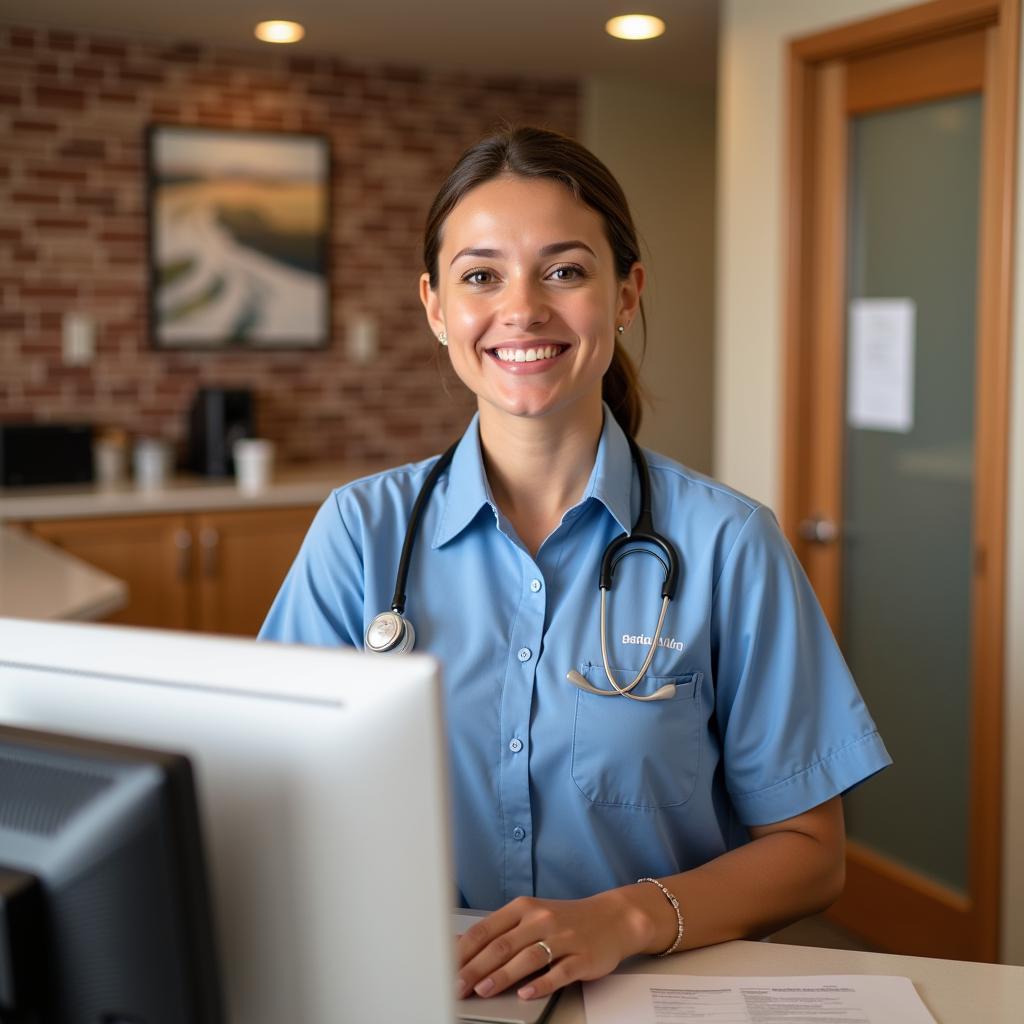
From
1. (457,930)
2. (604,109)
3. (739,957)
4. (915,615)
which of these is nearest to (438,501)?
(457,930)

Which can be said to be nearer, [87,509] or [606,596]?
[606,596]

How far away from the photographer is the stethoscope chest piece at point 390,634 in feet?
4.71

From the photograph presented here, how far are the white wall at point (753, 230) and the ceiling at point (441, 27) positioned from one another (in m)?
0.57

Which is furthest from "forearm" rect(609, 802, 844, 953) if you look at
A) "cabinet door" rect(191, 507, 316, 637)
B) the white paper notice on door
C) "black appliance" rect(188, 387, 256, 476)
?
"black appliance" rect(188, 387, 256, 476)

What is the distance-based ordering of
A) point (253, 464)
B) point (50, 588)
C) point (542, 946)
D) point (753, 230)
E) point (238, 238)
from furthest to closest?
point (238, 238), point (253, 464), point (753, 230), point (50, 588), point (542, 946)

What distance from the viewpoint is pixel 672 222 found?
18.5ft

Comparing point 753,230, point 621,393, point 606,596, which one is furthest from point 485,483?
point 753,230

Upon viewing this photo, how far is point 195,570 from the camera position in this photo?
431 cm

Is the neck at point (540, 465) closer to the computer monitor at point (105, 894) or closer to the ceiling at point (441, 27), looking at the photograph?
the computer monitor at point (105, 894)

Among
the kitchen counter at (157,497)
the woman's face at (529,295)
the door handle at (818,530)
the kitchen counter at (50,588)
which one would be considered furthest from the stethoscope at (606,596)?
the kitchen counter at (157,497)

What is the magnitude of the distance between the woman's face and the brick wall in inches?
121

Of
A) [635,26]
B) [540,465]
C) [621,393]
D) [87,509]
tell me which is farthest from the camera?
[635,26]

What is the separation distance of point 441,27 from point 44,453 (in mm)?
2052

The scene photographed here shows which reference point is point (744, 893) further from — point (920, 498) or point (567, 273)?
point (920, 498)
